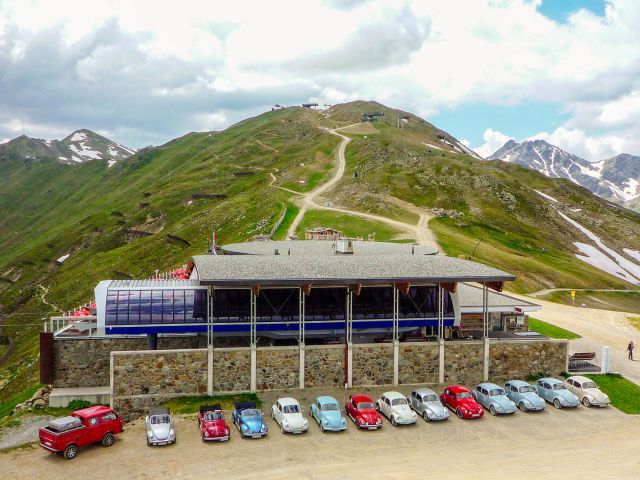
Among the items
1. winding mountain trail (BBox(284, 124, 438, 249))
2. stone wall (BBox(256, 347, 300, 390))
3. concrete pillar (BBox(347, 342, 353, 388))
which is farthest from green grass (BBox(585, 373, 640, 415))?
winding mountain trail (BBox(284, 124, 438, 249))

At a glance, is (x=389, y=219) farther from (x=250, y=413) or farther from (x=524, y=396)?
(x=250, y=413)

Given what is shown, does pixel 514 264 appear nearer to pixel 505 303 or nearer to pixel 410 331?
pixel 505 303

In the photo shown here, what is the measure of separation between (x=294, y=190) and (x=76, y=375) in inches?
4328

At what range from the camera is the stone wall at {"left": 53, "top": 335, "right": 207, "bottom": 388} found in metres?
40.7

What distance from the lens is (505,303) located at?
48000 millimetres

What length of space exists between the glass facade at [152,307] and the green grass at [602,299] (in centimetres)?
5962

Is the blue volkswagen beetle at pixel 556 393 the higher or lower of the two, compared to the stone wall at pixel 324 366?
lower

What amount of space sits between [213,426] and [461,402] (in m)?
16.2

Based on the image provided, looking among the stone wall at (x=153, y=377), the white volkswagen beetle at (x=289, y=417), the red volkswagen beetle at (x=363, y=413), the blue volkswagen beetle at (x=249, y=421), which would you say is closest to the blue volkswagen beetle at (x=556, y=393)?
the red volkswagen beetle at (x=363, y=413)

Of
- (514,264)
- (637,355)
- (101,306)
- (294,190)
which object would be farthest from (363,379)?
(294,190)

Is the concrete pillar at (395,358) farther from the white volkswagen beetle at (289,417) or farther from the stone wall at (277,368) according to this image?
the white volkswagen beetle at (289,417)

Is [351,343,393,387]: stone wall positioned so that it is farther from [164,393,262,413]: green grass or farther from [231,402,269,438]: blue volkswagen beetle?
[231,402,269,438]: blue volkswagen beetle

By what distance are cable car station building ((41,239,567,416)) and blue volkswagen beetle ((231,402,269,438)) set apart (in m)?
5.35

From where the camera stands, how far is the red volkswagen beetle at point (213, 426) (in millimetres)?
31219
